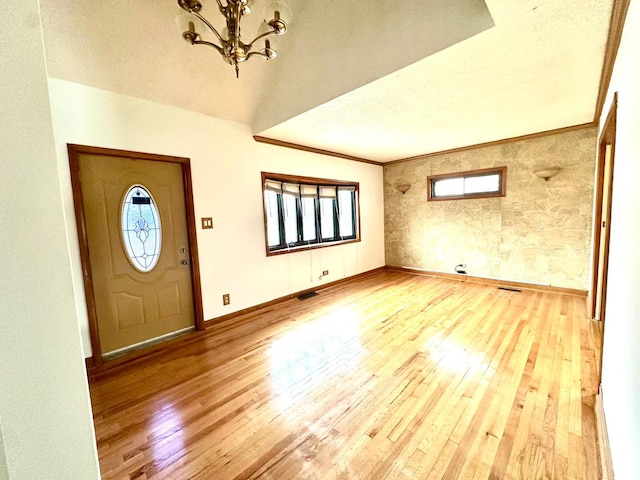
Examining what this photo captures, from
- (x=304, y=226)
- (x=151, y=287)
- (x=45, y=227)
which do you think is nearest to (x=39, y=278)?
(x=45, y=227)

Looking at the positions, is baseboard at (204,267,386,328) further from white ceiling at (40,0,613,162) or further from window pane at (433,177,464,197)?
white ceiling at (40,0,613,162)

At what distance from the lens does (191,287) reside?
9.91ft

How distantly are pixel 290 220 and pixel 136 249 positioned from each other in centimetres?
208

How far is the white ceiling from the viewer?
1.72m

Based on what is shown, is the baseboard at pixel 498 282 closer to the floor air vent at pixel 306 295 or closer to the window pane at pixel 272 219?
the floor air vent at pixel 306 295

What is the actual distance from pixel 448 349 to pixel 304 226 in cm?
270

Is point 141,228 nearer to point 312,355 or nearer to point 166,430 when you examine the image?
point 166,430

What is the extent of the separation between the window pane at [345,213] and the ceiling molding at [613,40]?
3.40m

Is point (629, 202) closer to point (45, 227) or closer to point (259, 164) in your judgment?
point (45, 227)

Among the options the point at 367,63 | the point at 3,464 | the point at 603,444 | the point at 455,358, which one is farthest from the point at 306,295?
the point at 3,464

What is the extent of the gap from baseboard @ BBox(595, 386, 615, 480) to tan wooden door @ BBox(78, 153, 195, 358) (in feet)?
11.1

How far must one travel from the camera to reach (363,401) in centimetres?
183

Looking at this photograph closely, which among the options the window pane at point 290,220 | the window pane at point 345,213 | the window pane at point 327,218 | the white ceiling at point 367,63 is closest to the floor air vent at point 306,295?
the window pane at point 290,220

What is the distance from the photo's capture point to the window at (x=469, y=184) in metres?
4.25
